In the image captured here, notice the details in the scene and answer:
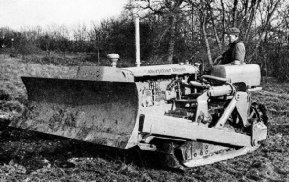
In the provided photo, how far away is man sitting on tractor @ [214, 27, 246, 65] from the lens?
5.80 metres

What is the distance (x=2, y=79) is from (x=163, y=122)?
10577mm

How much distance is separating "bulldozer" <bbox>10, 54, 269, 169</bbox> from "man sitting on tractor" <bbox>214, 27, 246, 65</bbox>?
21 centimetres

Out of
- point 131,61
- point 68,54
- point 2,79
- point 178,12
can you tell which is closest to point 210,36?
point 178,12

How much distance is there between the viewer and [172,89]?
539cm

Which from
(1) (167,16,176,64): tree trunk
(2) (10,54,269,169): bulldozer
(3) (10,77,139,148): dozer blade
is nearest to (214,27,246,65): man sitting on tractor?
(2) (10,54,269,169): bulldozer

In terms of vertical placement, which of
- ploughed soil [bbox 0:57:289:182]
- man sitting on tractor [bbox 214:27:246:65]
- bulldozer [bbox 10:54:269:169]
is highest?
man sitting on tractor [bbox 214:27:246:65]

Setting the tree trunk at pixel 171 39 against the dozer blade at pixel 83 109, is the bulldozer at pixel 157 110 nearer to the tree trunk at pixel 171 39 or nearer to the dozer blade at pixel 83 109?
the dozer blade at pixel 83 109

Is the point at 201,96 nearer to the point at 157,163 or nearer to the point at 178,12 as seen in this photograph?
the point at 157,163

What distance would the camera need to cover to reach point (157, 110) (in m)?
5.07

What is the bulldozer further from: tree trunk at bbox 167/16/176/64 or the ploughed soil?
tree trunk at bbox 167/16/176/64

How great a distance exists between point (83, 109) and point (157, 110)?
1.05 metres

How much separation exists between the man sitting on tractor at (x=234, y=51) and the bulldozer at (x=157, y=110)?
0.21 m

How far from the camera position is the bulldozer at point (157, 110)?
4.18 meters

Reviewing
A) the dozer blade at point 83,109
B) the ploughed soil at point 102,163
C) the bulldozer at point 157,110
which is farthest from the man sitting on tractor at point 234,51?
the dozer blade at point 83,109
